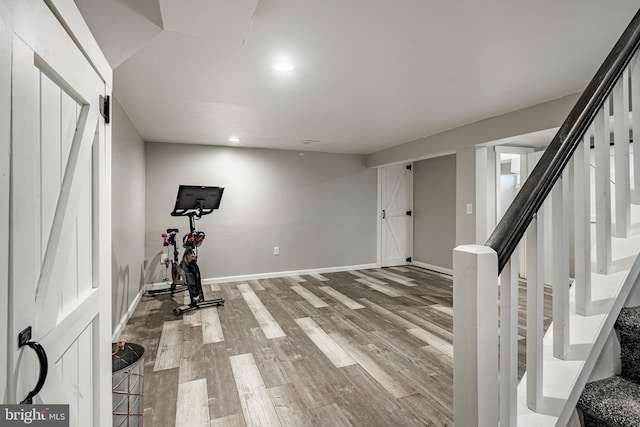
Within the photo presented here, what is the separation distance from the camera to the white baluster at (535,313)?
1011 millimetres

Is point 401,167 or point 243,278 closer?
point 243,278

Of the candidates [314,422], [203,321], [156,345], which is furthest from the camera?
[203,321]

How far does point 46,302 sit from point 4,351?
0.22m

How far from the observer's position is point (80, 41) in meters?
1.02

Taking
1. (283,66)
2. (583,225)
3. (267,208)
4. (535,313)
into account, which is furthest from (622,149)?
(267,208)

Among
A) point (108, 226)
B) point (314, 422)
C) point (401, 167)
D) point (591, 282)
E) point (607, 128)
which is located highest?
point (401, 167)

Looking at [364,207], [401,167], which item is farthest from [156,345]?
[401,167]

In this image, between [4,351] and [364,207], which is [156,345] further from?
[364,207]

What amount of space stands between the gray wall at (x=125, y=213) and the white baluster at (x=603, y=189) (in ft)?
10.7

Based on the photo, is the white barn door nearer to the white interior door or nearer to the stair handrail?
the stair handrail

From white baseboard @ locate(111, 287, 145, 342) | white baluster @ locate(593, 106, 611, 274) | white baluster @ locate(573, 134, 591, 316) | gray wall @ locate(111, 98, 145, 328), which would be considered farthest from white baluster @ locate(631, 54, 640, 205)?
white baseboard @ locate(111, 287, 145, 342)

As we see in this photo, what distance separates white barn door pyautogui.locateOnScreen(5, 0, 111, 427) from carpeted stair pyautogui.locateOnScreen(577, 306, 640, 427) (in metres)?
1.60

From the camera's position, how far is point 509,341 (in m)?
0.96

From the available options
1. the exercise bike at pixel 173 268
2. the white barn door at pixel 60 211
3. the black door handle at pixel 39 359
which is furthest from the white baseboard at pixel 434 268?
the black door handle at pixel 39 359
